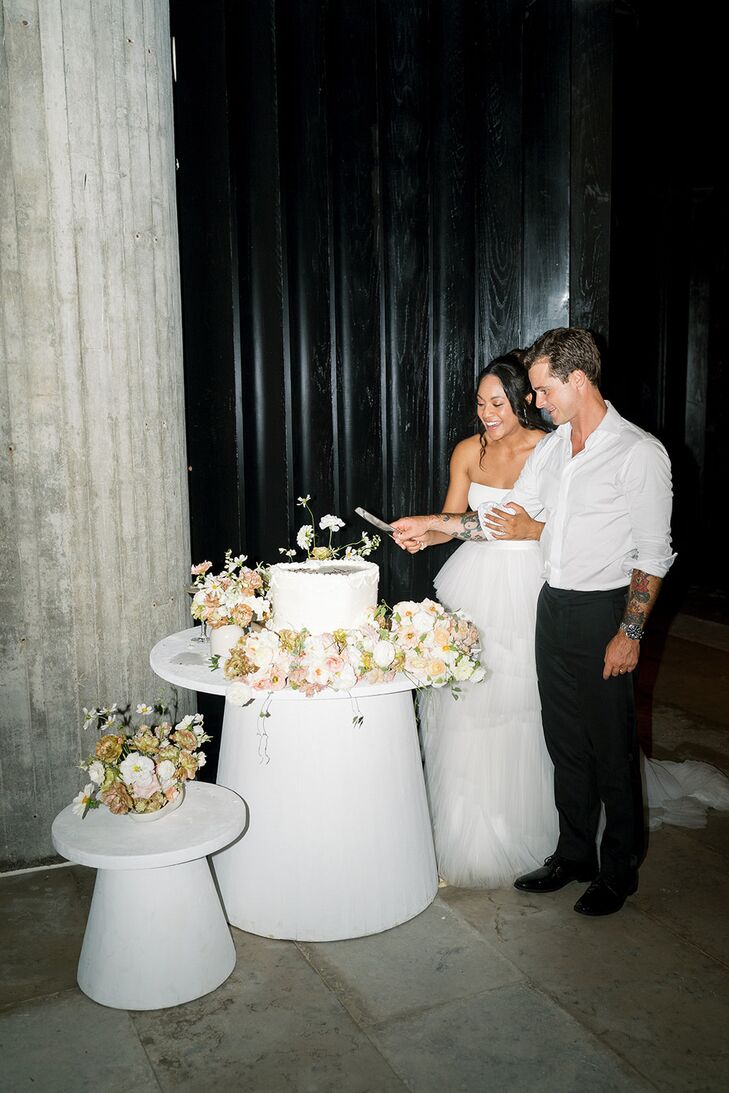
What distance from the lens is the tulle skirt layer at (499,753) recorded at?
122 inches

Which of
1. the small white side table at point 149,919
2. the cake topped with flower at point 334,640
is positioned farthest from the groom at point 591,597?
the small white side table at point 149,919

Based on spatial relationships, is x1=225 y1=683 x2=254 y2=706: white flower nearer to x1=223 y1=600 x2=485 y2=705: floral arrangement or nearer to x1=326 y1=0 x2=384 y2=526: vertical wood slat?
x1=223 y1=600 x2=485 y2=705: floral arrangement

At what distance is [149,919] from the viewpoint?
2418mm

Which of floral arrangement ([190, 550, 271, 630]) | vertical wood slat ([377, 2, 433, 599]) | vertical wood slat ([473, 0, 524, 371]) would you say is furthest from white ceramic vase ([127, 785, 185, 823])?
vertical wood slat ([473, 0, 524, 371])

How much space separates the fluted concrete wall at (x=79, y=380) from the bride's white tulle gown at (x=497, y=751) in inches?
46.3

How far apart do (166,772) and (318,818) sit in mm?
475

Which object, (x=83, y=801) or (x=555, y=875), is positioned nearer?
(x=83, y=801)

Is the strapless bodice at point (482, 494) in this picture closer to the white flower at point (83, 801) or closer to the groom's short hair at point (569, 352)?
the groom's short hair at point (569, 352)

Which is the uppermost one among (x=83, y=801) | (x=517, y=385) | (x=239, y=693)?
(x=517, y=385)

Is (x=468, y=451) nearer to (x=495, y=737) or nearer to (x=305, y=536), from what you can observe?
(x=305, y=536)

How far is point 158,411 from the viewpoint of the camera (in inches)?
133

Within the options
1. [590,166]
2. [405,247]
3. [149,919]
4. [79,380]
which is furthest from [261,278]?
[149,919]

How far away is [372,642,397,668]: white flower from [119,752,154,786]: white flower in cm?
69

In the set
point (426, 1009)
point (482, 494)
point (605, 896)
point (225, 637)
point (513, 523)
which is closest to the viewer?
point (426, 1009)
